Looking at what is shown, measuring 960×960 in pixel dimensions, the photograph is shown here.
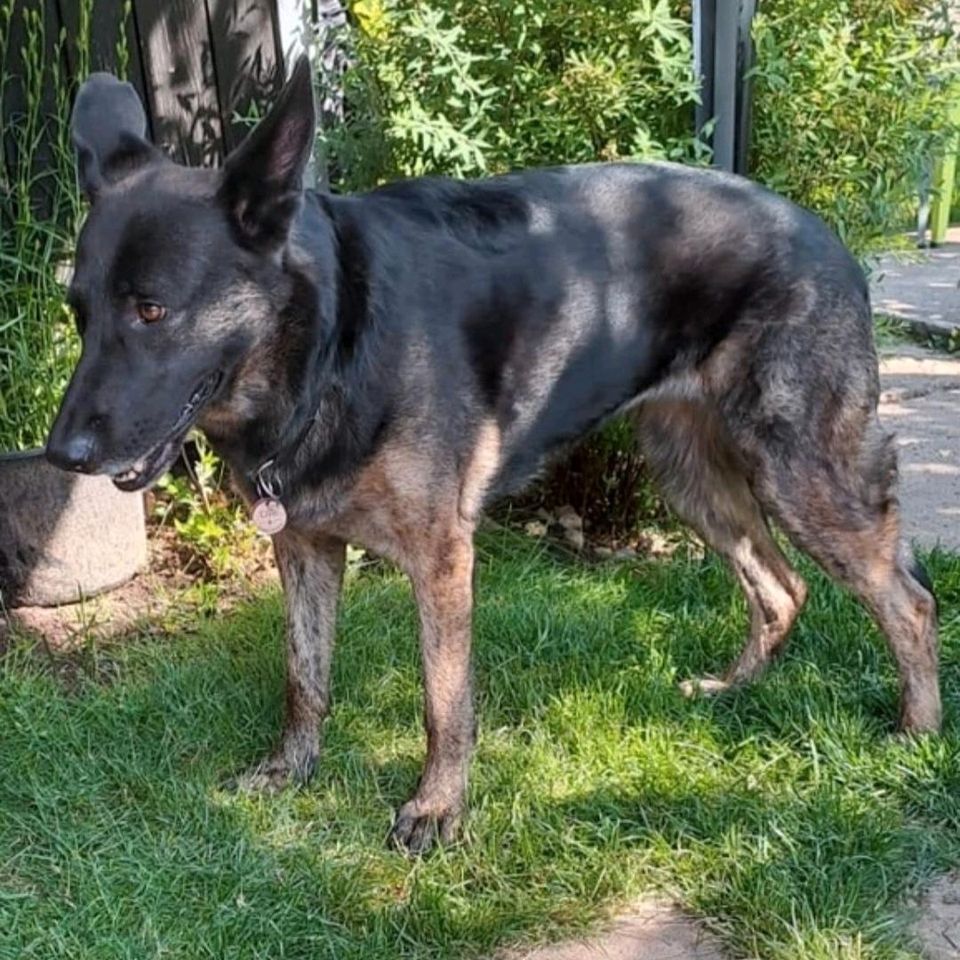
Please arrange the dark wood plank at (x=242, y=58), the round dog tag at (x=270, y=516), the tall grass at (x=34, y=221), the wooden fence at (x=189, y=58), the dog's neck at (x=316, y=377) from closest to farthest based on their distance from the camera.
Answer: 1. the dog's neck at (x=316, y=377)
2. the round dog tag at (x=270, y=516)
3. the tall grass at (x=34, y=221)
4. the wooden fence at (x=189, y=58)
5. the dark wood plank at (x=242, y=58)

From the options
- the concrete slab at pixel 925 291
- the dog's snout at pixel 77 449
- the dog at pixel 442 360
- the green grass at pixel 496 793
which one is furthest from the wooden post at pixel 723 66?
the concrete slab at pixel 925 291

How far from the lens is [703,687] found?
3473 millimetres

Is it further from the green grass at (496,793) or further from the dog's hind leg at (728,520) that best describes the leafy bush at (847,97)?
the green grass at (496,793)

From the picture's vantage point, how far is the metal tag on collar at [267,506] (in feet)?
9.07

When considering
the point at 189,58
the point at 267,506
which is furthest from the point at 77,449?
the point at 189,58

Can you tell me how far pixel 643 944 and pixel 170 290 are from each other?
155cm

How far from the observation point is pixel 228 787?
3139mm

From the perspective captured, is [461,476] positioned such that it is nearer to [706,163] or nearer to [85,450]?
[85,450]

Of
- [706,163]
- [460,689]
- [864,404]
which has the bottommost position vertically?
[460,689]

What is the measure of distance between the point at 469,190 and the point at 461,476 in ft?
2.32

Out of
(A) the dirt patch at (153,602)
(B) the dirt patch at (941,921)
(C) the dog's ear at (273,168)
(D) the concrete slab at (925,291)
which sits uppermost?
(C) the dog's ear at (273,168)

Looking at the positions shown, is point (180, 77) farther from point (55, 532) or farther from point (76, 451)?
point (76, 451)

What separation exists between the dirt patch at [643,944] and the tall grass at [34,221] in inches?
93.8

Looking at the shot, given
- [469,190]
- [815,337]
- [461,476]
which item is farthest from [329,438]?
[815,337]
